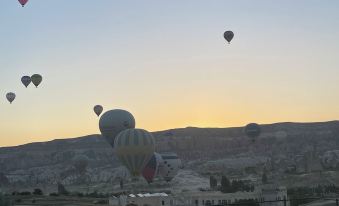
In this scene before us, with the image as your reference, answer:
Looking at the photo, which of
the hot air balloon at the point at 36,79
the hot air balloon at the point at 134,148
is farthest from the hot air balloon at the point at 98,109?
the hot air balloon at the point at 134,148

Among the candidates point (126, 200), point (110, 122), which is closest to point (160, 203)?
point (126, 200)

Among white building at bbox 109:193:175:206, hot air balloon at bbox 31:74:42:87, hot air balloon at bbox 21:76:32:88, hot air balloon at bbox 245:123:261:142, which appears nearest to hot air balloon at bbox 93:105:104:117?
hot air balloon at bbox 31:74:42:87

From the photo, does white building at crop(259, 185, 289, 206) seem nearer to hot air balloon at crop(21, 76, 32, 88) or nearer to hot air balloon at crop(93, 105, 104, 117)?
hot air balloon at crop(93, 105, 104, 117)

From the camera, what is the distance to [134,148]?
86.2 metres

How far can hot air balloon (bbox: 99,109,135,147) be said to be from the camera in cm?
10075

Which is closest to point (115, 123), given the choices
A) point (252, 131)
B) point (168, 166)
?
point (168, 166)

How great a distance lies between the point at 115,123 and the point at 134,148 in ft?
51.3

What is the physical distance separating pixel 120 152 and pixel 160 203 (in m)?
9.21

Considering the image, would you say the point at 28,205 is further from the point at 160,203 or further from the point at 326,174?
the point at 326,174

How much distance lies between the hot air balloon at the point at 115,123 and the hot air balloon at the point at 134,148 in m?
12.6

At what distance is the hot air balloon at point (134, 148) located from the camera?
86.1 m

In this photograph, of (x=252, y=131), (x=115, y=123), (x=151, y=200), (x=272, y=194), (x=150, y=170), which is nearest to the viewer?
(x=151, y=200)

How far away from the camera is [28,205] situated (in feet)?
233

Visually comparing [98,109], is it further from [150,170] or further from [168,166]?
[168,166]
